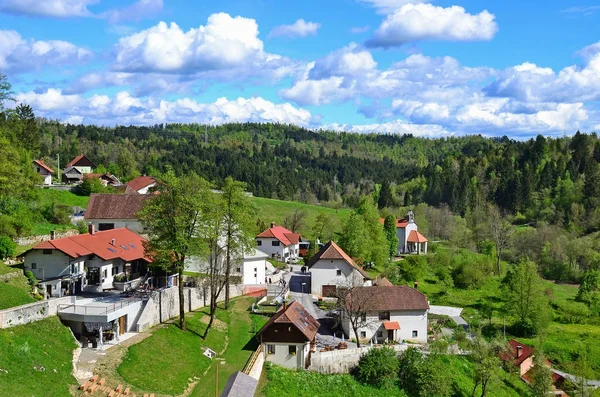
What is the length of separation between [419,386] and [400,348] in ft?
14.1

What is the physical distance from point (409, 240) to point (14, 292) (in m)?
67.5

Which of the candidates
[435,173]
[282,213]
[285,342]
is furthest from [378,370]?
[435,173]

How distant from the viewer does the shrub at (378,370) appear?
3716 centimetres

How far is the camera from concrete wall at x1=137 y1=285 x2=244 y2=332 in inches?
1415

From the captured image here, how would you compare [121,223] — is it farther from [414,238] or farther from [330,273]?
[414,238]

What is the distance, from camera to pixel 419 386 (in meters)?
37.1

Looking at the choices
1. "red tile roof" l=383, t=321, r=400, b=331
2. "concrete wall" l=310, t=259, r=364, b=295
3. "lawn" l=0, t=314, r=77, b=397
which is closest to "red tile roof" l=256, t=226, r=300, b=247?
"concrete wall" l=310, t=259, r=364, b=295

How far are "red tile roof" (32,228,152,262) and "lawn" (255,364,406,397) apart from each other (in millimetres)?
13138

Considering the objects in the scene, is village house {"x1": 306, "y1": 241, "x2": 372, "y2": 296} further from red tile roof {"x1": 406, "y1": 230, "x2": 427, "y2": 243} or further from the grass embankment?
red tile roof {"x1": 406, "y1": 230, "x2": 427, "y2": 243}

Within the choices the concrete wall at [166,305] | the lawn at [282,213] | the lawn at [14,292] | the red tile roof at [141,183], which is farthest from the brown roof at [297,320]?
the lawn at [282,213]

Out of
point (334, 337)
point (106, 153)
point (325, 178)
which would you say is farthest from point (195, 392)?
point (325, 178)

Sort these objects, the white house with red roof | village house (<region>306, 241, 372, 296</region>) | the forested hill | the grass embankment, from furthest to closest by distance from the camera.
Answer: the forested hill, the white house with red roof, village house (<region>306, 241, 372, 296</region>), the grass embankment

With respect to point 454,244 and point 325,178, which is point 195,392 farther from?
point 325,178

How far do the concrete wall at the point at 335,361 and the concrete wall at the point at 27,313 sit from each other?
53.8 feet
